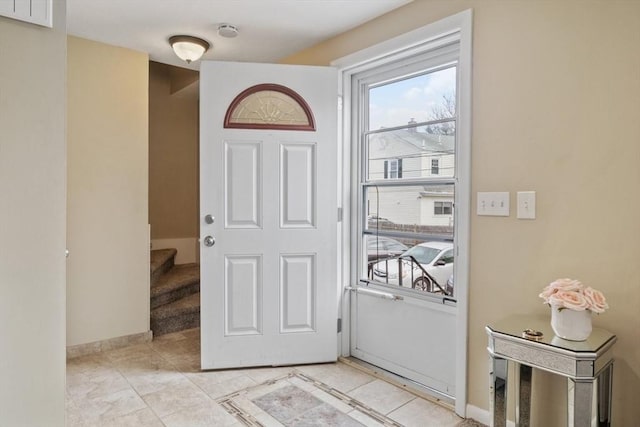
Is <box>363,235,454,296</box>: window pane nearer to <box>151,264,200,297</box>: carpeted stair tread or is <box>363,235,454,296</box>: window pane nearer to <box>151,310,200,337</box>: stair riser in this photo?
<box>151,310,200,337</box>: stair riser

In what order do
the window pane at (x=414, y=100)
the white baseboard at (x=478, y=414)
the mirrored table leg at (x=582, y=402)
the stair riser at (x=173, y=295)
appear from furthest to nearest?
the stair riser at (x=173, y=295) → the window pane at (x=414, y=100) → the white baseboard at (x=478, y=414) → the mirrored table leg at (x=582, y=402)

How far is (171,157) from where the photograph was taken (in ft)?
15.4

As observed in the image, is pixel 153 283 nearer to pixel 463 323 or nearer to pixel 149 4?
pixel 149 4

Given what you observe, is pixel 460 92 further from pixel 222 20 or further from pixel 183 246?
pixel 183 246

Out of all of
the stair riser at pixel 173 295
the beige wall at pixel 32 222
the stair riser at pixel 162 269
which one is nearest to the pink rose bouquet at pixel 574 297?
the beige wall at pixel 32 222

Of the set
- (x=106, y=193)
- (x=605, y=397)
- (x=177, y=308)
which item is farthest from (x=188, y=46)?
(x=605, y=397)

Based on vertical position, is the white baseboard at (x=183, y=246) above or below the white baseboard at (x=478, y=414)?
above

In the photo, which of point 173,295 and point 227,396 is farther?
point 173,295

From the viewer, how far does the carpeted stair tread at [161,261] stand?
3.72 metres

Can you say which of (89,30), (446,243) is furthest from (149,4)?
(446,243)

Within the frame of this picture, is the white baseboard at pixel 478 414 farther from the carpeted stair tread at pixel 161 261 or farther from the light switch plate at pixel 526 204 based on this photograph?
the carpeted stair tread at pixel 161 261

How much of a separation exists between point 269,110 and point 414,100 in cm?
95

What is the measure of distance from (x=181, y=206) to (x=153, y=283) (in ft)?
4.29

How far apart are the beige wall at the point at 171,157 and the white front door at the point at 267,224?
6.82 ft
